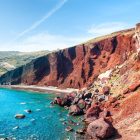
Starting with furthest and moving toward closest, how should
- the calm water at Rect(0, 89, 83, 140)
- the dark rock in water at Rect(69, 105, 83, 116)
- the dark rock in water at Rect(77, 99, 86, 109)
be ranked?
the dark rock in water at Rect(77, 99, 86, 109)
the dark rock in water at Rect(69, 105, 83, 116)
the calm water at Rect(0, 89, 83, 140)

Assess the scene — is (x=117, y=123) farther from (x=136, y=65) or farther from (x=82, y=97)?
(x=82, y=97)

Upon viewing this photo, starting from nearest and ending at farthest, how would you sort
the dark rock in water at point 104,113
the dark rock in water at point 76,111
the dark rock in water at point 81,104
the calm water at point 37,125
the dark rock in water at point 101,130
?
the dark rock in water at point 101,130
the calm water at point 37,125
the dark rock in water at point 104,113
the dark rock in water at point 76,111
the dark rock in water at point 81,104

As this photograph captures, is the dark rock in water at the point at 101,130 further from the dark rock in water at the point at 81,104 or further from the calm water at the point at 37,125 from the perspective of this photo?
the dark rock in water at the point at 81,104

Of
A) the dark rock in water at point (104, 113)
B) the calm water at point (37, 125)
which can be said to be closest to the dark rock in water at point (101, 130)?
the calm water at point (37, 125)

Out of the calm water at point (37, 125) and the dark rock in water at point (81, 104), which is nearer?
the calm water at point (37, 125)

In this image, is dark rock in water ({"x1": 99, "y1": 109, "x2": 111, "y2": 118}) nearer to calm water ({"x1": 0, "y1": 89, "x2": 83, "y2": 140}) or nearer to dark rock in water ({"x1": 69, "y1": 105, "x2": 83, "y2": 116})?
calm water ({"x1": 0, "y1": 89, "x2": 83, "y2": 140})

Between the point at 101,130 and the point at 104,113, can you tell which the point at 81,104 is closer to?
the point at 104,113

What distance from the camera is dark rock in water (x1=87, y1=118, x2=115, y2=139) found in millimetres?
71275

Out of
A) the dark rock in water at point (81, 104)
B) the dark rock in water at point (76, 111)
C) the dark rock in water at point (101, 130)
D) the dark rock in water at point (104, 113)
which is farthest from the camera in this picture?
the dark rock in water at point (81, 104)

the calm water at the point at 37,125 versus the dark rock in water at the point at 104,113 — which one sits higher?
the dark rock in water at the point at 104,113

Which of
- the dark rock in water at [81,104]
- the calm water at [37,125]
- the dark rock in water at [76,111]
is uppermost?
the dark rock in water at [81,104]

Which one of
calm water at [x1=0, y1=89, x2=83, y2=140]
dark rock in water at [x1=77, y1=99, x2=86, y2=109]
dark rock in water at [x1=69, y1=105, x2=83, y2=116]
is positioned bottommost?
calm water at [x1=0, y1=89, x2=83, y2=140]

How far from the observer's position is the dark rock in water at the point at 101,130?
234 feet

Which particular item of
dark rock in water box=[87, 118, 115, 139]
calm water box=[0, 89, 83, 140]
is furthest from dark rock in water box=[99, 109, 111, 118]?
dark rock in water box=[87, 118, 115, 139]
